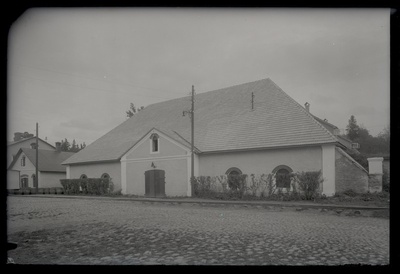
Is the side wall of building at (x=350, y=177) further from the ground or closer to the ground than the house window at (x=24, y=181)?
further from the ground

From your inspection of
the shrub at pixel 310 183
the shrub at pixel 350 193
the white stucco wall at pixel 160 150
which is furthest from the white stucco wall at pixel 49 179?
the shrub at pixel 350 193

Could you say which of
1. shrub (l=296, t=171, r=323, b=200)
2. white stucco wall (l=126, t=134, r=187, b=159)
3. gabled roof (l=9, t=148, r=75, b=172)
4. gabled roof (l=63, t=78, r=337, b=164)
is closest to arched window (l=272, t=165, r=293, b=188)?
shrub (l=296, t=171, r=323, b=200)

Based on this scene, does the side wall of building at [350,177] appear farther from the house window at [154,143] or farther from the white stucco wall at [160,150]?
the house window at [154,143]

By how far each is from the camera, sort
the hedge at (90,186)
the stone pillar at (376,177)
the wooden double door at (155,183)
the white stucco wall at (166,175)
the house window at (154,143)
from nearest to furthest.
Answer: the stone pillar at (376,177) → the white stucco wall at (166,175) → the wooden double door at (155,183) → the house window at (154,143) → the hedge at (90,186)

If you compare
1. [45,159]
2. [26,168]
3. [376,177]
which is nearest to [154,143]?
[376,177]

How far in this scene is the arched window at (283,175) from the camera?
18203 millimetres

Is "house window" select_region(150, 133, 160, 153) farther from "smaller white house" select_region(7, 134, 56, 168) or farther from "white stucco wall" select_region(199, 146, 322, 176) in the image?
"smaller white house" select_region(7, 134, 56, 168)

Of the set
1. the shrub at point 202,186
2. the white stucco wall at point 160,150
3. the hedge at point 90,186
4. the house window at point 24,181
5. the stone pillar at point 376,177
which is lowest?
the house window at point 24,181

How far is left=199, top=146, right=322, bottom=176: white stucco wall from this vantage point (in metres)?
18.0

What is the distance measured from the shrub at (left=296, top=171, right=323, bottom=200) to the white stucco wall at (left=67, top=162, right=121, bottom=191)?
1401 centimetres

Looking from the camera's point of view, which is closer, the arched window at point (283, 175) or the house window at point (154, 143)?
the arched window at point (283, 175)

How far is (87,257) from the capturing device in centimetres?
607

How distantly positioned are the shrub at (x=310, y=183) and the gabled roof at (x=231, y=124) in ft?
5.52
